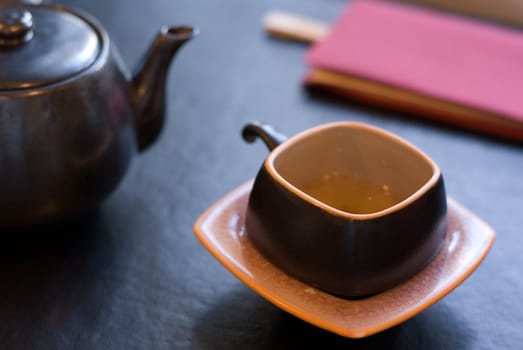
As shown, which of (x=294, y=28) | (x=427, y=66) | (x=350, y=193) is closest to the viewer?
(x=350, y=193)

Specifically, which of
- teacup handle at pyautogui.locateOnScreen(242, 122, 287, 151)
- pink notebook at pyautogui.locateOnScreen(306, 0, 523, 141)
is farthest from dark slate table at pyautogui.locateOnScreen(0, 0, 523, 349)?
teacup handle at pyautogui.locateOnScreen(242, 122, 287, 151)

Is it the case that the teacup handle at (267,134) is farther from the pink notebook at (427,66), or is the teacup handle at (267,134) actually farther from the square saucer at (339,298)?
the pink notebook at (427,66)

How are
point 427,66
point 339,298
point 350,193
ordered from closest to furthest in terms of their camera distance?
point 339,298 < point 350,193 < point 427,66

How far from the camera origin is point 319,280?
1.62 ft

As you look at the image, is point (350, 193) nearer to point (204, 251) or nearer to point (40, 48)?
point (204, 251)

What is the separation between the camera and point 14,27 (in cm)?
56

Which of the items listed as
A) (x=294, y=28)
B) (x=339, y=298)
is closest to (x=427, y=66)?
(x=294, y=28)

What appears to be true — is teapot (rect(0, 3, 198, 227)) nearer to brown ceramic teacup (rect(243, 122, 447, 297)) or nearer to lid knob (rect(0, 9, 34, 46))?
lid knob (rect(0, 9, 34, 46))

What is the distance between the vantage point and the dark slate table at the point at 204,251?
558 millimetres

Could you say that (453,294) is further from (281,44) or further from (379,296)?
(281,44)

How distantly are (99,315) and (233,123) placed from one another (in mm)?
328

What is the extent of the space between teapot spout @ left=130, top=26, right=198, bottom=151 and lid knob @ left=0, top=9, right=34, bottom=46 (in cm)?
12

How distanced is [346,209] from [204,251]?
15cm

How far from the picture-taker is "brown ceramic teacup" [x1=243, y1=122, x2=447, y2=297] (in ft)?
1.56
